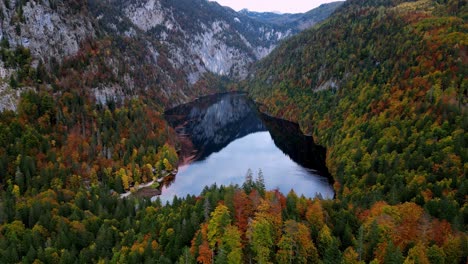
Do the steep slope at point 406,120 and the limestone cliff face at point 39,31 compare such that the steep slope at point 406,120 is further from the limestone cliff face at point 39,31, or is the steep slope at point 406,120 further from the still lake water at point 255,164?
the limestone cliff face at point 39,31

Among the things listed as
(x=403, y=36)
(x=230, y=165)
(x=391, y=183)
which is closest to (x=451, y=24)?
(x=403, y=36)

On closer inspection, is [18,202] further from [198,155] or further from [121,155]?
[198,155]

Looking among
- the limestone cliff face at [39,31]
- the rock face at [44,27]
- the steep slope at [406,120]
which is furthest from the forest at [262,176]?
the rock face at [44,27]

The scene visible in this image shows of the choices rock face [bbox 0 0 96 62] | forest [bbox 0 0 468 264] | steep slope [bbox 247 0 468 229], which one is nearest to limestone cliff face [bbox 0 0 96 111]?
rock face [bbox 0 0 96 62]

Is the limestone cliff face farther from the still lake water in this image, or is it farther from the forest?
the still lake water

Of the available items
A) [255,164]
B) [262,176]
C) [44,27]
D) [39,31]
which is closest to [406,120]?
[262,176]

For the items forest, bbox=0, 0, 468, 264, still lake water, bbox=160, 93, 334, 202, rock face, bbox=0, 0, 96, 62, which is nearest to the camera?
forest, bbox=0, 0, 468, 264
